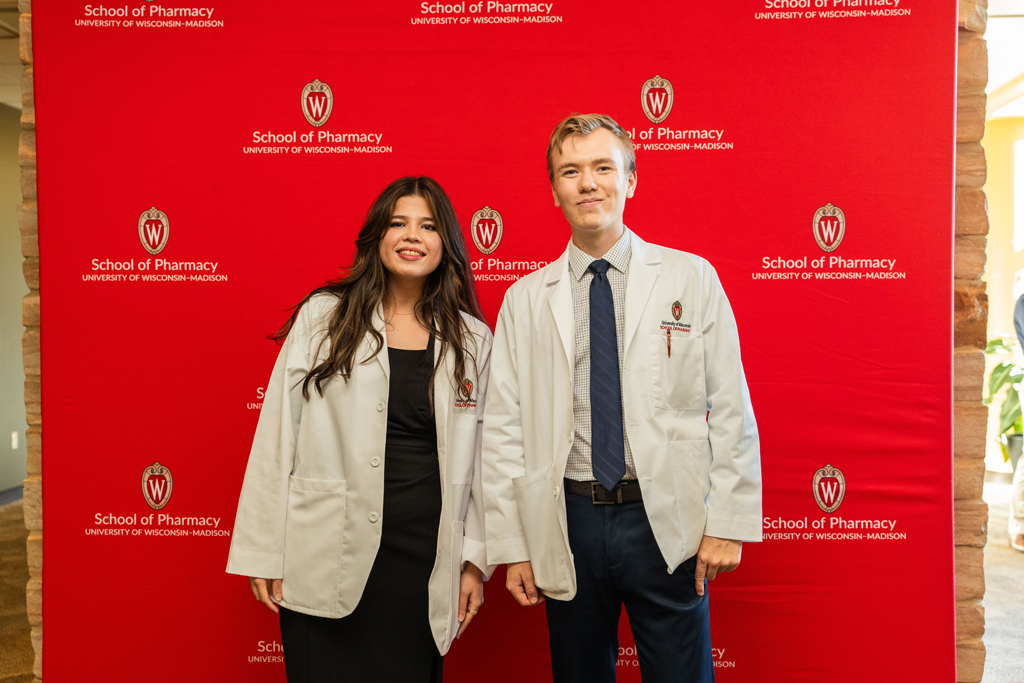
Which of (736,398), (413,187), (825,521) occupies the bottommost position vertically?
(825,521)

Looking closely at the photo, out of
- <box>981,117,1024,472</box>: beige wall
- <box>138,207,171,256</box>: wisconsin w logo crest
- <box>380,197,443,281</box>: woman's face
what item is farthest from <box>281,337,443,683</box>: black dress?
<box>981,117,1024,472</box>: beige wall

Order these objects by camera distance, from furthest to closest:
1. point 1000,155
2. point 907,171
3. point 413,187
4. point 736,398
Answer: point 1000,155, point 907,171, point 413,187, point 736,398

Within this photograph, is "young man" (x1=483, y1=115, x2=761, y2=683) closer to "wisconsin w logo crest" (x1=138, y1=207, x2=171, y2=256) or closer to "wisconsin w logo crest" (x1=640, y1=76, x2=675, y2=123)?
"wisconsin w logo crest" (x1=640, y1=76, x2=675, y2=123)

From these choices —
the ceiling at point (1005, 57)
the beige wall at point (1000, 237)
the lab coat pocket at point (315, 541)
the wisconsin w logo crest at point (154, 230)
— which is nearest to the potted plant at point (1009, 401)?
the beige wall at point (1000, 237)

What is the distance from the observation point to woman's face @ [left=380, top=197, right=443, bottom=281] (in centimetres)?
168

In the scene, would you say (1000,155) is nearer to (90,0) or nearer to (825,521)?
(825,521)

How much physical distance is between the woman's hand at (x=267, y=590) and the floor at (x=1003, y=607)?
9.25 feet

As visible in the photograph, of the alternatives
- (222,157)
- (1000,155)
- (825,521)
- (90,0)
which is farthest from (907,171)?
(1000,155)

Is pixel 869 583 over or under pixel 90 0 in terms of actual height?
under

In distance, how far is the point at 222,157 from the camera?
2.35 metres

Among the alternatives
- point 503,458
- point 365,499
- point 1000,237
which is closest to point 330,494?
point 365,499

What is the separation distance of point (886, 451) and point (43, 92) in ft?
10.8

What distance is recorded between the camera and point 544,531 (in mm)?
1568

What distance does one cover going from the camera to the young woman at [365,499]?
5.11ft
